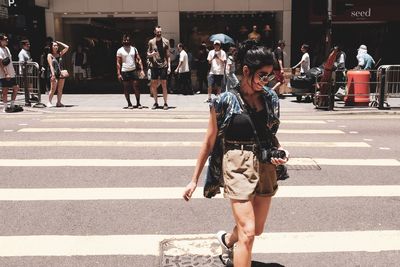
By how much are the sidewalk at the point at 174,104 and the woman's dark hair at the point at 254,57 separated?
9.72 m

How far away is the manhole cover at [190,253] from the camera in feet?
13.3

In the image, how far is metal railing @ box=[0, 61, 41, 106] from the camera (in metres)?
14.0

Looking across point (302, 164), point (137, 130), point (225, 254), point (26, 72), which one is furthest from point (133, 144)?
point (26, 72)

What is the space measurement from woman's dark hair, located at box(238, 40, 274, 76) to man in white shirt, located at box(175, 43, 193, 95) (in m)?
13.7

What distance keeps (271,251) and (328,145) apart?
4692 mm

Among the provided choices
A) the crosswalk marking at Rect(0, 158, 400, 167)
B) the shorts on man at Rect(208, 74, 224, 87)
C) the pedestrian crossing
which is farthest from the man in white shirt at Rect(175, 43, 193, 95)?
the crosswalk marking at Rect(0, 158, 400, 167)

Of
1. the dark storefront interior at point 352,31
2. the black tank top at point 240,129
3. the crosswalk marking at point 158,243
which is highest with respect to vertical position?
the dark storefront interior at point 352,31

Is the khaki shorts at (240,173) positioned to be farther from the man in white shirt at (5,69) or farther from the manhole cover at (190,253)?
the man in white shirt at (5,69)

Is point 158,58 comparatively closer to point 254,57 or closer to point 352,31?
point 254,57

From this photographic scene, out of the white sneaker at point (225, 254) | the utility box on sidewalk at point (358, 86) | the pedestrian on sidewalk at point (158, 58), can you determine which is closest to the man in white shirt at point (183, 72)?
the pedestrian on sidewalk at point (158, 58)

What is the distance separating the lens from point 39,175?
21.9 feet

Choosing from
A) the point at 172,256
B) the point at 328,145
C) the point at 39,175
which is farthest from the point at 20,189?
the point at 328,145

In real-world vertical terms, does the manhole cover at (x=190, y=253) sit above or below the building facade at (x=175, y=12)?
below

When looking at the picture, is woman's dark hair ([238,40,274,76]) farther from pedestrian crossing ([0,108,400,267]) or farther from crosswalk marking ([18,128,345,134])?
crosswalk marking ([18,128,345,134])
